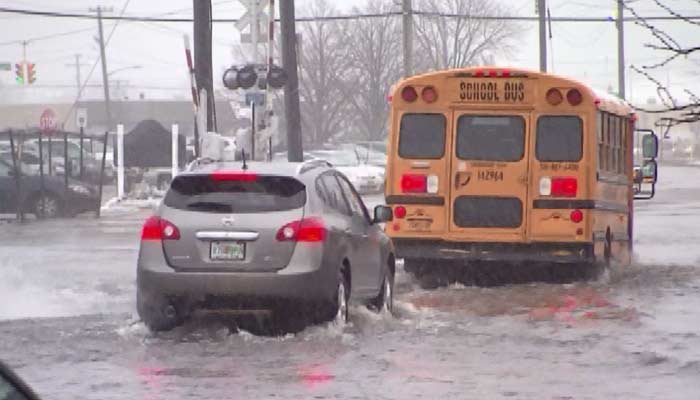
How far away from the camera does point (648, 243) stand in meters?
27.5

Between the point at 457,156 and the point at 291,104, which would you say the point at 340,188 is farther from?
the point at 291,104

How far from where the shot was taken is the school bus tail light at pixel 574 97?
18484 mm

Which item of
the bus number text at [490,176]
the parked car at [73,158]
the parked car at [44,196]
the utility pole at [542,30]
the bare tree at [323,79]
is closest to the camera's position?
the bus number text at [490,176]

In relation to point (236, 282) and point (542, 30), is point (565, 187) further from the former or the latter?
point (542, 30)

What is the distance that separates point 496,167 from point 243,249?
6139 millimetres

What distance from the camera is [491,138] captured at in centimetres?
1883

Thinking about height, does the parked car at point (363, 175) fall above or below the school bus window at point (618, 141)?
below

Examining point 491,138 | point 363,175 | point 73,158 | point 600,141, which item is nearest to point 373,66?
point 363,175

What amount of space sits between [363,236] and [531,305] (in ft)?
8.80

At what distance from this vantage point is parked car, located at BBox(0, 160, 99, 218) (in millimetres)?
34656

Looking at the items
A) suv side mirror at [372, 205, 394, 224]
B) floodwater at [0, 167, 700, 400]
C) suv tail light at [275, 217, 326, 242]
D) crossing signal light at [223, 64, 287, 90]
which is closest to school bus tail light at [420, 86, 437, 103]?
floodwater at [0, 167, 700, 400]

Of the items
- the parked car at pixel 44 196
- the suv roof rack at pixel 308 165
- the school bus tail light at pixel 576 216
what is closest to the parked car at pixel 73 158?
the parked car at pixel 44 196

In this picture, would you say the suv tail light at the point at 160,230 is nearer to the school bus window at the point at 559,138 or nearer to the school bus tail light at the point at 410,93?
the school bus tail light at the point at 410,93

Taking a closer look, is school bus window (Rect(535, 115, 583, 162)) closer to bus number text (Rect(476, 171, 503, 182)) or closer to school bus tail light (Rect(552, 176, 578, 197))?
school bus tail light (Rect(552, 176, 578, 197))
